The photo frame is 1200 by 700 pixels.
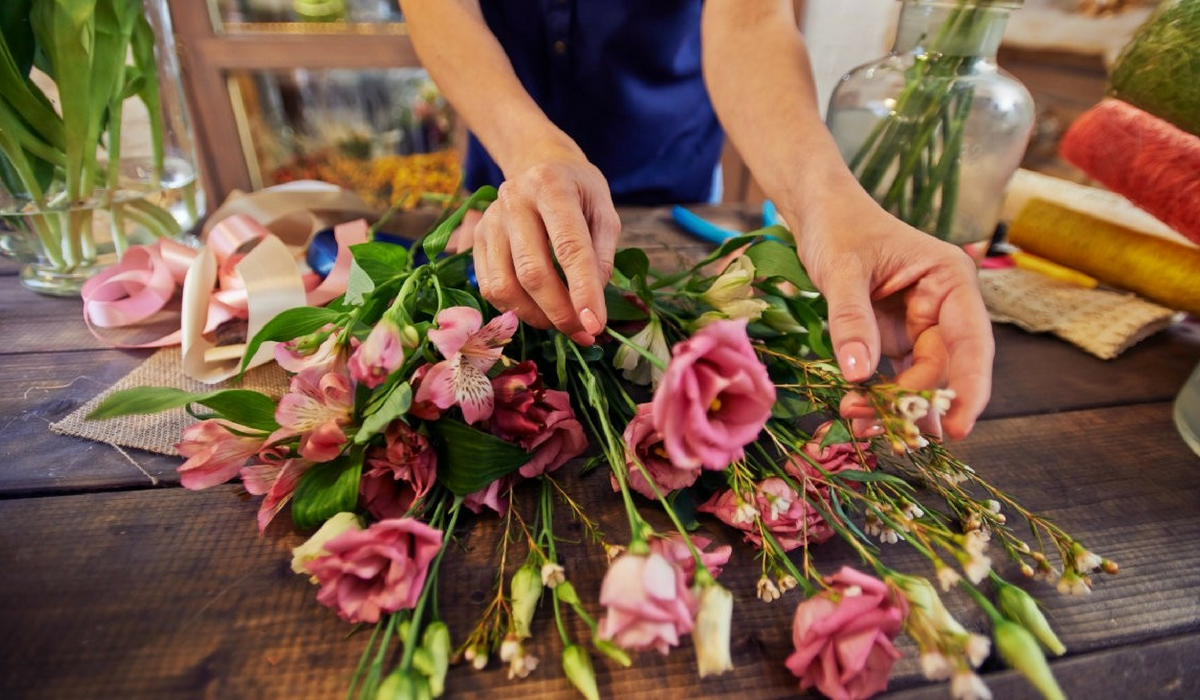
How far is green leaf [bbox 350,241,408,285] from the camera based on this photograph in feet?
1.37

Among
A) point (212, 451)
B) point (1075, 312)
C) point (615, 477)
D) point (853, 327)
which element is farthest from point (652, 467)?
point (1075, 312)

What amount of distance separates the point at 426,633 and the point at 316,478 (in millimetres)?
114

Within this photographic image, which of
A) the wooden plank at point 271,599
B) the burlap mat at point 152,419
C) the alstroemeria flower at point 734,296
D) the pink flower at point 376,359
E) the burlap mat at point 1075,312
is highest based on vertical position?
the pink flower at point 376,359

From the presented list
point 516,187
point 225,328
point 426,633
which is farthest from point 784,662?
Answer: point 225,328

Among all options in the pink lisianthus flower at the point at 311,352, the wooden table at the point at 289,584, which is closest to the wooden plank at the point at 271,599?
the wooden table at the point at 289,584

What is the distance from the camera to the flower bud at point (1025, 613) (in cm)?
29

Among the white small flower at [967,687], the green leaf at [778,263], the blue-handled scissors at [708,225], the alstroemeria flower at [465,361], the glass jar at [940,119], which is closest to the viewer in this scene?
the white small flower at [967,687]

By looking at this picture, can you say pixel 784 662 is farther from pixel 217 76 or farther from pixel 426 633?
pixel 217 76

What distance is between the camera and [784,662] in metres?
0.32

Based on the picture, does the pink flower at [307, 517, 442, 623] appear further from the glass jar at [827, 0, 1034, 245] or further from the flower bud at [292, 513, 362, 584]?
the glass jar at [827, 0, 1034, 245]

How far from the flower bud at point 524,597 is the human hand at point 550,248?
5.5 inches

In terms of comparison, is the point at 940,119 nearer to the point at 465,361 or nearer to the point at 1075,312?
the point at 1075,312

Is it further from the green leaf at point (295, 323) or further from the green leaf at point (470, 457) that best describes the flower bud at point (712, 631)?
the green leaf at point (295, 323)

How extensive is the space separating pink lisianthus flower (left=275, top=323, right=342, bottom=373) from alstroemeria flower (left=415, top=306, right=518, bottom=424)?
2.0 inches
